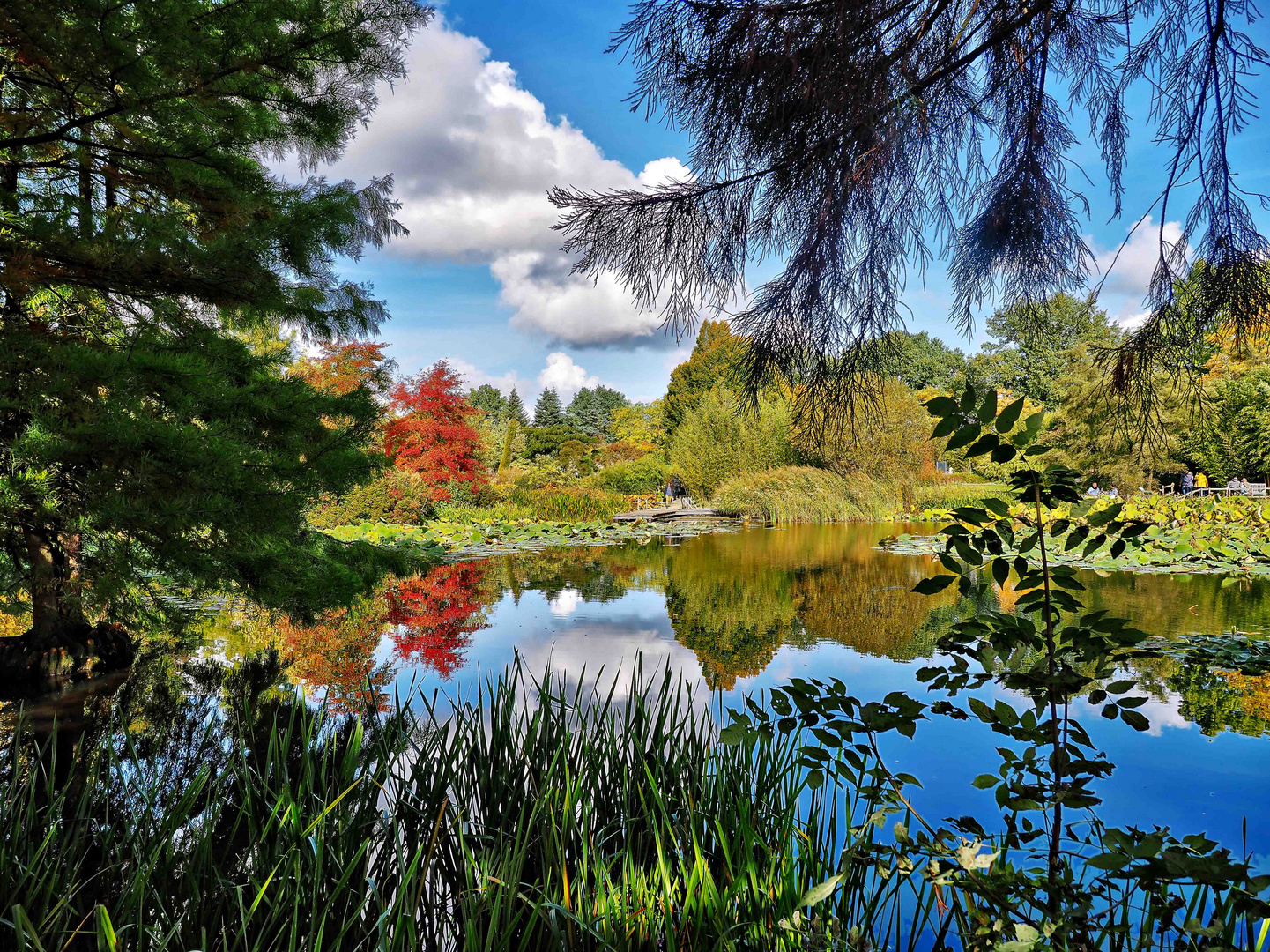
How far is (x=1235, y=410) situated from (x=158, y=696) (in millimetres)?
16562

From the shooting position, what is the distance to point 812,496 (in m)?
13.6

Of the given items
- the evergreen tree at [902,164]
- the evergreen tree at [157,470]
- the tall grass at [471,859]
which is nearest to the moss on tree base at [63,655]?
the evergreen tree at [157,470]

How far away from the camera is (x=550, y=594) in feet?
19.8

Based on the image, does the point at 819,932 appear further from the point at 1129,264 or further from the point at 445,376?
the point at 445,376

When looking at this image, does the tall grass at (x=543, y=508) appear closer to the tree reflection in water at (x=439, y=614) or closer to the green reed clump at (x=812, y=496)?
the green reed clump at (x=812, y=496)

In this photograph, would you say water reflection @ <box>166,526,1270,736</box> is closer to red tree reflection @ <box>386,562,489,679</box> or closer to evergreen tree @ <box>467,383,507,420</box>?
red tree reflection @ <box>386,562,489,679</box>

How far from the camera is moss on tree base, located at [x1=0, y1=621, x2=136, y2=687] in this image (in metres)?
3.41

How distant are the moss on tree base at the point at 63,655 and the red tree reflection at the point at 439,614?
155 centimetres

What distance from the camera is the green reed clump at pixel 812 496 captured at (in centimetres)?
1360

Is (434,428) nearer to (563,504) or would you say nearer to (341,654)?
(563,504)

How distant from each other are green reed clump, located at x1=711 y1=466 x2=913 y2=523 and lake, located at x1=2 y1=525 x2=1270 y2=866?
5.32m

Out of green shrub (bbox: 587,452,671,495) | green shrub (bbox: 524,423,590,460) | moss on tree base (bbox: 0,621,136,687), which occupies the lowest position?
moss on tree base (bbox: 0,621,136,687)

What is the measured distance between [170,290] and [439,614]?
3.10 m

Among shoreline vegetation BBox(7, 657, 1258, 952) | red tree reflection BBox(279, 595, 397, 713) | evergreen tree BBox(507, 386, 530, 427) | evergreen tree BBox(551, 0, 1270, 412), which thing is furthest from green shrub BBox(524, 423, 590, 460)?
shoreline vegetation BBox(7, 657, 1258, 952)
